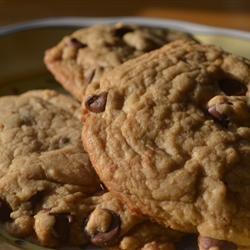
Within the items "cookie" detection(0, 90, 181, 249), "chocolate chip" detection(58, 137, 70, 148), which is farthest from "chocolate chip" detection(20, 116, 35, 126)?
"chocolate chip" detection(58, 137, 70, 148)

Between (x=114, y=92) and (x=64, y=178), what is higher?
(x=114, y=92)

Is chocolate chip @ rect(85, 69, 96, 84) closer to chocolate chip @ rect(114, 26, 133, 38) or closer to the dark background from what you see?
chocolate chip @ rect(114, 26, 133, 38)

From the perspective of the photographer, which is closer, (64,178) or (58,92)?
(64,178)

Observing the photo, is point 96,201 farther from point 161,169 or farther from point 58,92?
point 58,92

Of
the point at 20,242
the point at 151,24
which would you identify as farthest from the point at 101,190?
the point at 151,24

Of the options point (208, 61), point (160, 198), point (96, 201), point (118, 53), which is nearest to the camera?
point (160, 198)

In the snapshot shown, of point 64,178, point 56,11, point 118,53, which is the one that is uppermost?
point 118,53

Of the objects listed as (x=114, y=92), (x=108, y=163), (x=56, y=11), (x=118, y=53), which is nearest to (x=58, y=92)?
(x=118, y=53)

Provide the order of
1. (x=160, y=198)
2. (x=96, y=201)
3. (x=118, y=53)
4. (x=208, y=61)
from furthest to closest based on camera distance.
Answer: (x=118, y=53) < (x=208, y=61) < (x=96, y=201) < (x=160, y=198)
